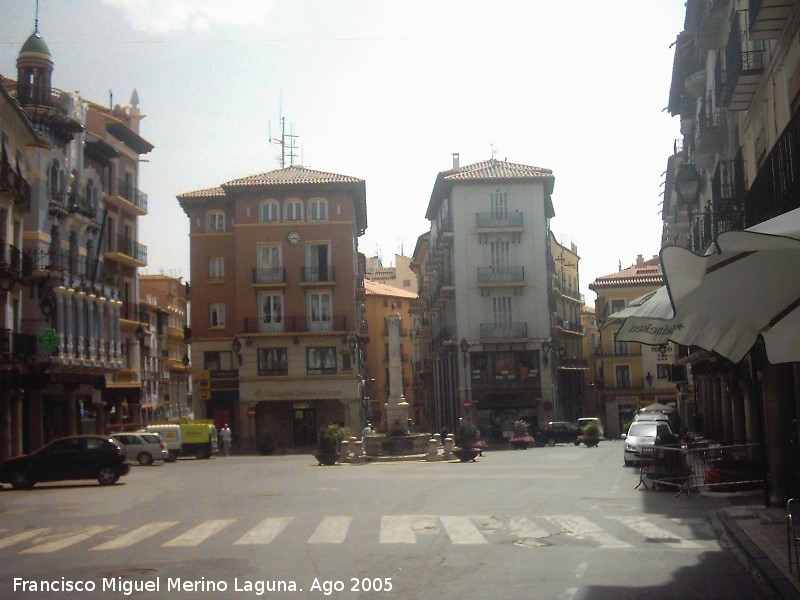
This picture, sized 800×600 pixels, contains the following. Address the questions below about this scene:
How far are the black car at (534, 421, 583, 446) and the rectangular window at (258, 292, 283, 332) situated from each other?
17.0 m

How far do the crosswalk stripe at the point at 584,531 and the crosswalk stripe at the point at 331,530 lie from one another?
330cm

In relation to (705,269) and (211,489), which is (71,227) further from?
(705,269)

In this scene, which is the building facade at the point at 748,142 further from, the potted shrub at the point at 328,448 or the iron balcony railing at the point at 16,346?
the iron balcony railing at the point at 16,346

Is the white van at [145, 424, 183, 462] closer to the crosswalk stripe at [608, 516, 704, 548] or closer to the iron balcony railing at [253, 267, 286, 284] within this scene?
the iron balcony railing at [253, 267, 286, 284]

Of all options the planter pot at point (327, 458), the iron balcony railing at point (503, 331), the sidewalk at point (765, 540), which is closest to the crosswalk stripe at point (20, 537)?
the sidewalk at point (765, 540)

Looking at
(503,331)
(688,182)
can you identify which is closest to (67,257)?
(688,182)

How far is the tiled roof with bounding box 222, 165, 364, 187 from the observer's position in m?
59.5

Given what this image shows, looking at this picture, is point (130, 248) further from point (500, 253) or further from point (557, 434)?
point (557, 434)

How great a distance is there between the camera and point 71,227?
4522 centimetres

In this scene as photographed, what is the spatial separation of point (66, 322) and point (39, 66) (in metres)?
11.8

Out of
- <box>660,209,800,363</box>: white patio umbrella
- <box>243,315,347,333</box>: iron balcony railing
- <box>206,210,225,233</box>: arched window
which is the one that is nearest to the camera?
<box>660,209,800,363</box>: white patio umbrella

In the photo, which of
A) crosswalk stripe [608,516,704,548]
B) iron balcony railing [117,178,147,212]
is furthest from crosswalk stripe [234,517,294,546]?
iron balcony railing [117,178,147,212]

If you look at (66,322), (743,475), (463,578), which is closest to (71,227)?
(66,322)

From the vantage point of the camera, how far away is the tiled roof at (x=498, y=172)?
62594mm
